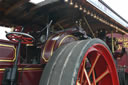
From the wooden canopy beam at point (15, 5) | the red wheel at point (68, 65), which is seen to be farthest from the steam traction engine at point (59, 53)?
the wooden canopy beam at point (15, 5)

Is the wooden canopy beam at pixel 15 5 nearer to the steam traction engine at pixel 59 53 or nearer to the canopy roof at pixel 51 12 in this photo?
the canopy roof at pixel 51 12

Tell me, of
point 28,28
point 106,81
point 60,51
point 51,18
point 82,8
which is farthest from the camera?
point 28,28

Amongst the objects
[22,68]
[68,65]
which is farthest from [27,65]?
[68,65]

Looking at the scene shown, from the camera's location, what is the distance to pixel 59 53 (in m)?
1.46

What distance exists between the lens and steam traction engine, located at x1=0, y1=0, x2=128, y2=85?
4.12 ft

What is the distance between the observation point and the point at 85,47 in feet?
4.54

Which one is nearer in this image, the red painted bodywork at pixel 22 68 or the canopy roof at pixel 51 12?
the red painted bodywork at pixel 22 68

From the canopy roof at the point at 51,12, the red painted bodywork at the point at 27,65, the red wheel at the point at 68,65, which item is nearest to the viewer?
the red wheel at the point at 68,65

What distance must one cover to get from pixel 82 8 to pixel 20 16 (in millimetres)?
1166

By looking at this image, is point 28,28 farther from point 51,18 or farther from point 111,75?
point 111,75

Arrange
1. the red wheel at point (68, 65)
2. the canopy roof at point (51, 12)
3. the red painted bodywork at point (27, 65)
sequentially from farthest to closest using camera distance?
the canopy roof at point (51, 12)
the red painted bodywork at point (27, 65)
the red wheel at point (68, 65)

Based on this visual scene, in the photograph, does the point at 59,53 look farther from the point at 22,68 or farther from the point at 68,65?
the point at 22,68

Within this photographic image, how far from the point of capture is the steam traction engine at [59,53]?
126 centimetres

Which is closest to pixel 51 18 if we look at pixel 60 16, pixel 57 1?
pixel 60 16
